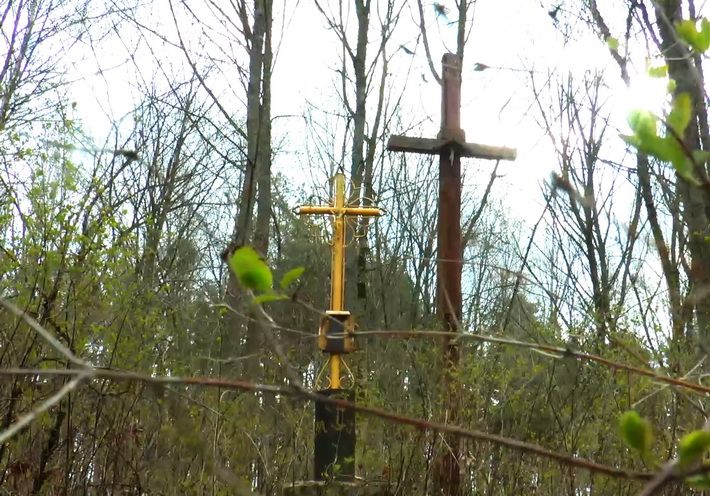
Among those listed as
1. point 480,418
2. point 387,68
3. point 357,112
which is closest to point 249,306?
point 480,418

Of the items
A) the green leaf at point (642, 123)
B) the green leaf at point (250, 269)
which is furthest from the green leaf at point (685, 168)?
the green leaf at point (250, 269)

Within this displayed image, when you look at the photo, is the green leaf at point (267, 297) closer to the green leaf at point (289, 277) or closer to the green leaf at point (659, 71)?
the green leaf at point (289, 277)

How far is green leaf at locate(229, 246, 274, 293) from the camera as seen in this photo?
29.3 inches

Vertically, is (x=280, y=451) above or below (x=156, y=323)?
below

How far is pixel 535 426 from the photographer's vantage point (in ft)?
16.7

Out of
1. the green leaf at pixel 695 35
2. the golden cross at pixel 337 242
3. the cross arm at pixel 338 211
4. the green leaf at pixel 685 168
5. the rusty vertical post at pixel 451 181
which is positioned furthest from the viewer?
the rusty vertical post at pixel 451 181

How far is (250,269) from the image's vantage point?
753mm

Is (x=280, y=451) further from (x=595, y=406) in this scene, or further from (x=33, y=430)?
(x=595, y=406)

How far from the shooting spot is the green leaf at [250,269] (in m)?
0.75

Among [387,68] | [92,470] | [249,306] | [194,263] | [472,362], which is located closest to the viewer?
[249,306]

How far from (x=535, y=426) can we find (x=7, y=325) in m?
2.92

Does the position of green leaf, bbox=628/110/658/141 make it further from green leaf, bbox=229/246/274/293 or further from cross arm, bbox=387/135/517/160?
cross arm, bbox=387/135/517/160

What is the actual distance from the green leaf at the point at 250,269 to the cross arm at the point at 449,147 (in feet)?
17.4

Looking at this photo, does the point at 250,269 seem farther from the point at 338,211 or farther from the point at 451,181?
the point at 451,181
